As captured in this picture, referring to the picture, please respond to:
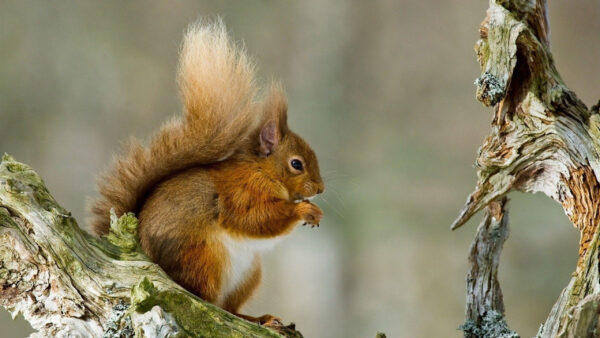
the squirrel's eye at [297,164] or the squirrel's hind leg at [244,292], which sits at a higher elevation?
the squirrel's eye at [297,164]

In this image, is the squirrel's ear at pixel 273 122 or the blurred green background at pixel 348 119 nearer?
the squirrel's ear at pixel 273 122

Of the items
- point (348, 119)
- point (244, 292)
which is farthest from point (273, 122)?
point (348, 119)

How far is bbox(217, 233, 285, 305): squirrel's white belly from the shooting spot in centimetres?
173

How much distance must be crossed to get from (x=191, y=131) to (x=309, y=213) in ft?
1.09

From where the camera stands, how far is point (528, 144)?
1.60 meters

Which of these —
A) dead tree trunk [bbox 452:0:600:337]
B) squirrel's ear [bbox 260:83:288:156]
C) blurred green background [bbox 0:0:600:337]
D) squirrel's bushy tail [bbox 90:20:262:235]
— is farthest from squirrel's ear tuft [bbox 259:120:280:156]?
blurred green background [bbox 0:0:600:337]

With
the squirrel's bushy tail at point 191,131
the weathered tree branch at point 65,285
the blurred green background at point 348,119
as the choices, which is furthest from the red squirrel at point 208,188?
the blurred green background at point 348,119

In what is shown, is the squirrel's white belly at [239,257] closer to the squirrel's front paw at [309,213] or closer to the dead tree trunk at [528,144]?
the squirrel's front paw at [309,213]

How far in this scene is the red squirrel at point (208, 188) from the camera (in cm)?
165

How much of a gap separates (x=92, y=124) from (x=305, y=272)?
1099mm

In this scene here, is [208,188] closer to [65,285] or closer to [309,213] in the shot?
[309,213]

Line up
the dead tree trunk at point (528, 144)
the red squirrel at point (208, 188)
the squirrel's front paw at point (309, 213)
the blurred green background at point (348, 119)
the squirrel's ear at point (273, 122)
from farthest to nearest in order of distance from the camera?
the blurred green background at point (348, 119)
the squirrel's ear at point (273, 122)
the squirrel's front paw at point (309, 213)
the red squirrel at point (208, 188)
the dead tree trunk at point (528, 144)

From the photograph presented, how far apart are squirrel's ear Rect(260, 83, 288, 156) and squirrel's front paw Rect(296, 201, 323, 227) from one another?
19 cm

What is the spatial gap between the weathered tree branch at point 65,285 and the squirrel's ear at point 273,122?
1.97 ft
